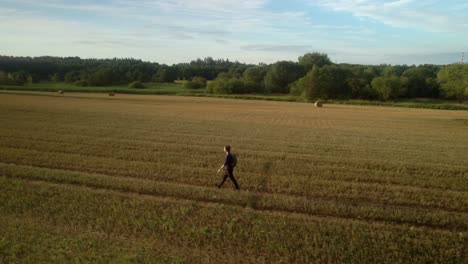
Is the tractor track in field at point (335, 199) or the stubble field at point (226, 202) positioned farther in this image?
the tractor track in field at point (335, 199)

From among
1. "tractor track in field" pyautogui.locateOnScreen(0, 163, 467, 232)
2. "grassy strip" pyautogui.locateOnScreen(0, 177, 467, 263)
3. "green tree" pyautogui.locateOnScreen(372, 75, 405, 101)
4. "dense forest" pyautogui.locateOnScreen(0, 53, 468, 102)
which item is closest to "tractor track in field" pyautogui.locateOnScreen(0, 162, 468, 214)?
"tractor track in field" pyautogui.locateOnScreen(0, 163, 467, 232)

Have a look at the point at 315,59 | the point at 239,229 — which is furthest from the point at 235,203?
the point at 315,59

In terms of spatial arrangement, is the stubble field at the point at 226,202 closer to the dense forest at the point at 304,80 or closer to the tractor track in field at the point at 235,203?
the tractor track in field at the point at 235,203

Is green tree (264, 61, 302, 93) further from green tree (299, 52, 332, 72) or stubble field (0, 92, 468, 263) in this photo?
stubble field (0, 92, 468, 263)

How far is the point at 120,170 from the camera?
1462 cm

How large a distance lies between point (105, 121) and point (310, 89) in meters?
55.5

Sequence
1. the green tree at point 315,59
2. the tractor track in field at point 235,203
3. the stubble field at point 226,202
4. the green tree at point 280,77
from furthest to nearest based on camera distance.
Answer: the green tree at point 315,59 < the green tree at point 280,77 < the tractor track in field at point 235,203 < the stubble field at point 226,202

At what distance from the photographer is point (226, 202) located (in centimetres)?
1152

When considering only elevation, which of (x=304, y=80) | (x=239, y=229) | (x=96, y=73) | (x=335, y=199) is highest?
(x=96, y=73)

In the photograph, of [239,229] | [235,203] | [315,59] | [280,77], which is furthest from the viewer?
[315,59]

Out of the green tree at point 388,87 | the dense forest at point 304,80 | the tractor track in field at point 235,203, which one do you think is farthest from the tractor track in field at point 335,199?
the green tree at point 388,87

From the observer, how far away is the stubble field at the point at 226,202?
846 cm

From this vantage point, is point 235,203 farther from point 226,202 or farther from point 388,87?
point 388,87

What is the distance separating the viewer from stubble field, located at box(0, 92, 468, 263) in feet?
27.8
